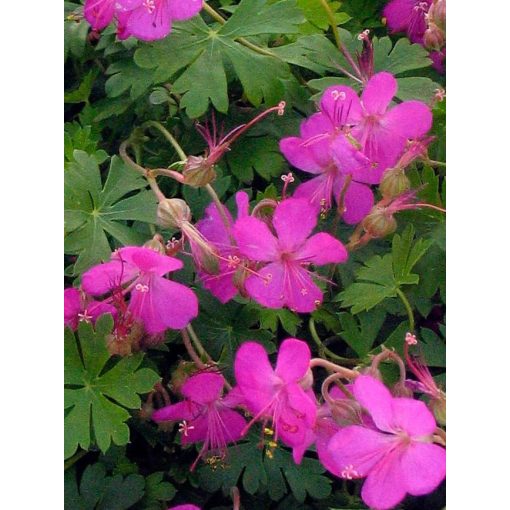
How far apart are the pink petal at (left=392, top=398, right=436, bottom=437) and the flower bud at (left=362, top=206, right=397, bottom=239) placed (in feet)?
0.54

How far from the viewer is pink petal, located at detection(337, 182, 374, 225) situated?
2.57ft

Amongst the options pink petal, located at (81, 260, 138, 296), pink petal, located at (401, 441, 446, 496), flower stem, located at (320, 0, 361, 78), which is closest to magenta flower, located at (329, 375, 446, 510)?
pink petal, located at (401, 441, 446, 496)

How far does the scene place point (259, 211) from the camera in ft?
2.53

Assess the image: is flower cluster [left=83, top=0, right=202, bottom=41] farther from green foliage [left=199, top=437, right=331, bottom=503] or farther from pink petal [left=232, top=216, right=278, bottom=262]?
green foliage [left=199, top=437, right=331, bottom=503]

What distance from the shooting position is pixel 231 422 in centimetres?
77

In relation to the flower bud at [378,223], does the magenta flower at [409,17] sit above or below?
above

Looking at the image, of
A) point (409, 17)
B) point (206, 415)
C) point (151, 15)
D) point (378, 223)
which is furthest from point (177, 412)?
point (409, 17)

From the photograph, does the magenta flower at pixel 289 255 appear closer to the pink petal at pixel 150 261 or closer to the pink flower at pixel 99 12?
the pink petal at pixel 150 261

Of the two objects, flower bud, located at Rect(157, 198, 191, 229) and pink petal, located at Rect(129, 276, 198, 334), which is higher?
flower bud, located at Rect(157, 198, 191, 229)

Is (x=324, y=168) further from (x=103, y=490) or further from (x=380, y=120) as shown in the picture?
(x=103, y=490)

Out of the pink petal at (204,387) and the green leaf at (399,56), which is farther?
the green leaf at (399,56)

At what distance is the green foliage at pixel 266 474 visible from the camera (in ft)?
2.65

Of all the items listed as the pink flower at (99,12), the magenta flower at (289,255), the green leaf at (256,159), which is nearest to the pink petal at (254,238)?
the magenta flower at (289,255)

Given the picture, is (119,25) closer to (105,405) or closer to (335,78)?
(335,78)
